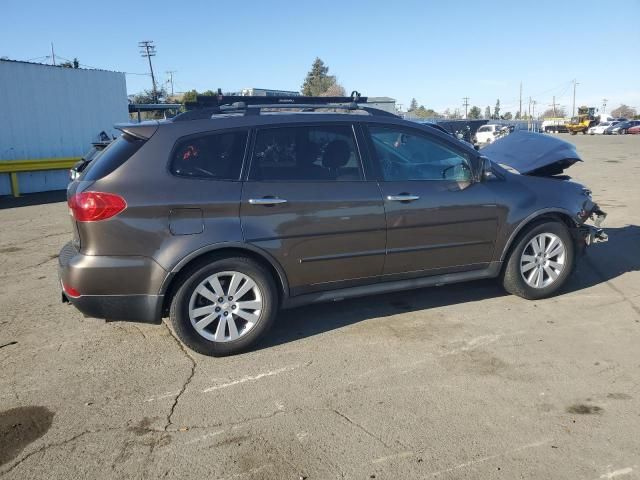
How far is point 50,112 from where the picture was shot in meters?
14.6

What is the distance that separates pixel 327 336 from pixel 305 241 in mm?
846

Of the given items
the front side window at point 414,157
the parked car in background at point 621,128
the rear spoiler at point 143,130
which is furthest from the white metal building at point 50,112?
the parked car in background at point 621,128

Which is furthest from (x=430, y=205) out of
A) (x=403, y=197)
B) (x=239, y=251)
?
(x=239, y=251)

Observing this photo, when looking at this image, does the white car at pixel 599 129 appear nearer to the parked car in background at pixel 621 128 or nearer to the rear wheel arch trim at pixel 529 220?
the parked car in background at pixel 621 128

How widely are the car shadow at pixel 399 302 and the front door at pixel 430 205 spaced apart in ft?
1.67

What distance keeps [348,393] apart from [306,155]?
1.86 metres

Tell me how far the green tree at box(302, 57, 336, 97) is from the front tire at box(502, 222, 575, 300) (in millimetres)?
80935

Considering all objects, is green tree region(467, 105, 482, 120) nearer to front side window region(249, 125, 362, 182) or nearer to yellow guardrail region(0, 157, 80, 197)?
yellow guardrail region(0, 157, 80, 197)

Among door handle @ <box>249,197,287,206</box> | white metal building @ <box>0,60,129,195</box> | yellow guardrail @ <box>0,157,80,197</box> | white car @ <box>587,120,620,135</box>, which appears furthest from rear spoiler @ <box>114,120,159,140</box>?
white car @ <box>587,120,620,135</box>

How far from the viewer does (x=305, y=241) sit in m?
4.13

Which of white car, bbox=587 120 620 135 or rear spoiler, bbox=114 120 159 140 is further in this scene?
white car, bbox=587 120 620 135

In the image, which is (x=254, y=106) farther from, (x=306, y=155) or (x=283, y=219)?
(x=283, y=219)

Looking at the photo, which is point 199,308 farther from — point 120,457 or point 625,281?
point 625,281

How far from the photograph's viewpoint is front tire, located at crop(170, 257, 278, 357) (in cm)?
389
